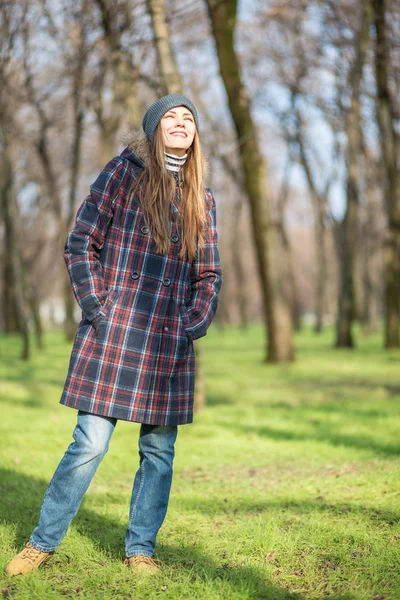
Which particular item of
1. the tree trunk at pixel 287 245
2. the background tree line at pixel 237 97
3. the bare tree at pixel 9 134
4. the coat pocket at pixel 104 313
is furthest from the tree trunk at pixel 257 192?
the tree trunk at pixel 287 245

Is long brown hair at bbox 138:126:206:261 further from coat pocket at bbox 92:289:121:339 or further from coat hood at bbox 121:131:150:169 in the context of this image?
coat pocket at bbox 92:289:121:339

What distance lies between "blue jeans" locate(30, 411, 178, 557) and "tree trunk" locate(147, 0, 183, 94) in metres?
5.41

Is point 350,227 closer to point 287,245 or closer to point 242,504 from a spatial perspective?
point 287,245

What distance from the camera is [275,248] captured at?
13406 mm

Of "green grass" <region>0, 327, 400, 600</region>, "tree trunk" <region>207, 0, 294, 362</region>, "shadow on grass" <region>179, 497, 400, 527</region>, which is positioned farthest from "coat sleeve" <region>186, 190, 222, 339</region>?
"tree trunk" <region>207, 0, 294, 362</region>

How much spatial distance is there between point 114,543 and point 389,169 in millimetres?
12505

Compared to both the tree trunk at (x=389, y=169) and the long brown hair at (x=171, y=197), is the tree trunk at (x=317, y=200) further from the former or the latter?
the long brown hair at (x=171, y=197)

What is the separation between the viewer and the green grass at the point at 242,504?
3.09 metres

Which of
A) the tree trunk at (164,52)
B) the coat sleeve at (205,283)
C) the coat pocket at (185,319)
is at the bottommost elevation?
the coat pocket at (185,319)

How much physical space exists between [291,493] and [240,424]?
2.83 metres

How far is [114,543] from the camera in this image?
365cm

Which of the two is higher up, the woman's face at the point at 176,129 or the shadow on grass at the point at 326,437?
the woman's face at the point at 176,129

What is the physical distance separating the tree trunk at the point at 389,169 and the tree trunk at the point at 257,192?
109 inches

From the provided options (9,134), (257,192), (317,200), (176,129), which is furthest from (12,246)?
(317,200)
